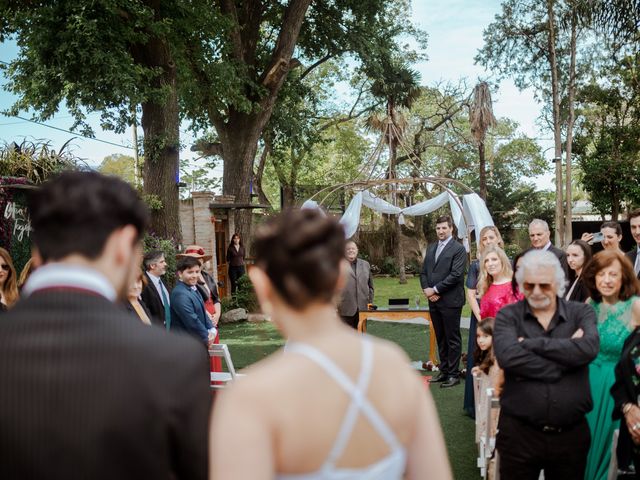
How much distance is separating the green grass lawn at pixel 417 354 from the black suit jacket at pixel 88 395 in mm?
4261

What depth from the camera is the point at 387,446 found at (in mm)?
1305

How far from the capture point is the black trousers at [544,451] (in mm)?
2977

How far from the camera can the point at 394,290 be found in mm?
22141

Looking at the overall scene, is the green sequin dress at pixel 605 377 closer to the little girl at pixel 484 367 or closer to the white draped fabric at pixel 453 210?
the little girl at pixel 484 367

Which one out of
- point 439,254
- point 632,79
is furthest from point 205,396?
point 632,79

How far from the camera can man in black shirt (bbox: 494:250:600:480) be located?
2.97m

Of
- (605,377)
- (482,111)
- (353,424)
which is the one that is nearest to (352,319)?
(605,377)

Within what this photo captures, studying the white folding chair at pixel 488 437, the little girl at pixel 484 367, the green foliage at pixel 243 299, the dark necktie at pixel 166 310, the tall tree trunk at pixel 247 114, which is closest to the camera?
the white folding chair at pixel 488 437

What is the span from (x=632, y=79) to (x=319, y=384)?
24643mm

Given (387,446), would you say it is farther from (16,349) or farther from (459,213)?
(459,213)

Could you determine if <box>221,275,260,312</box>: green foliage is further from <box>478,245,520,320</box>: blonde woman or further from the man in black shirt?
the man in black shirt

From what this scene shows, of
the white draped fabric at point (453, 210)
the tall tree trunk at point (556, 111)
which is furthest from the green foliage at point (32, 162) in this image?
the tall tree trunk at point (556, 111)

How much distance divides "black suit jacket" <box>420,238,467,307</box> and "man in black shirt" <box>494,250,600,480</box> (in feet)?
15.0

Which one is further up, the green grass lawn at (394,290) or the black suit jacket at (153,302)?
the black suit jacket at (153,302)
